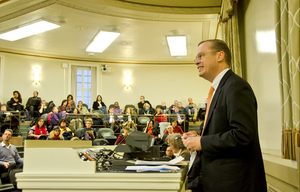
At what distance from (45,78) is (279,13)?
10.6 metres

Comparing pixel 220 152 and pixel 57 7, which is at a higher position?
pixel 57 7

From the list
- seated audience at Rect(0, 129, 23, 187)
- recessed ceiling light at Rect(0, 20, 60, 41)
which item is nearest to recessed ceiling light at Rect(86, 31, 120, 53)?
recessed ceiling light at Rect(0, 20, 60, 41)

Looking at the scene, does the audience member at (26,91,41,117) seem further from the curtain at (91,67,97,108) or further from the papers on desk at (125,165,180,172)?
the papers on desk at (125,165,180,172)

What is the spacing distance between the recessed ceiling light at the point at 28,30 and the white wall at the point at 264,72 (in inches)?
217

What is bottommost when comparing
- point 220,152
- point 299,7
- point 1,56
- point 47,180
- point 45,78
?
point 47,180

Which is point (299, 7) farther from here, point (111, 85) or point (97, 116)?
point (111, 85)

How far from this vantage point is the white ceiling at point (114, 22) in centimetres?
630

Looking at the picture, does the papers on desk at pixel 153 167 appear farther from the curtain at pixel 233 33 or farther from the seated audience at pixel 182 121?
the seated audience at pixel 182 121

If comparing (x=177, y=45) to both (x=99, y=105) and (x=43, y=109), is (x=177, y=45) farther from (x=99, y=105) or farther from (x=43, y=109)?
(x=43, y=109)

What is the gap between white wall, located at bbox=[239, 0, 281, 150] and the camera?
7.88 feet

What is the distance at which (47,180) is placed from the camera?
1.26m

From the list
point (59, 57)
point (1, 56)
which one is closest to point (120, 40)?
point (59, 57)

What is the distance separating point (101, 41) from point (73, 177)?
27.2 ft

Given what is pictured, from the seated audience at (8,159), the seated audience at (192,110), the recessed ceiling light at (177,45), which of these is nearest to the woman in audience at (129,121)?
the seated audience at (192,110)
